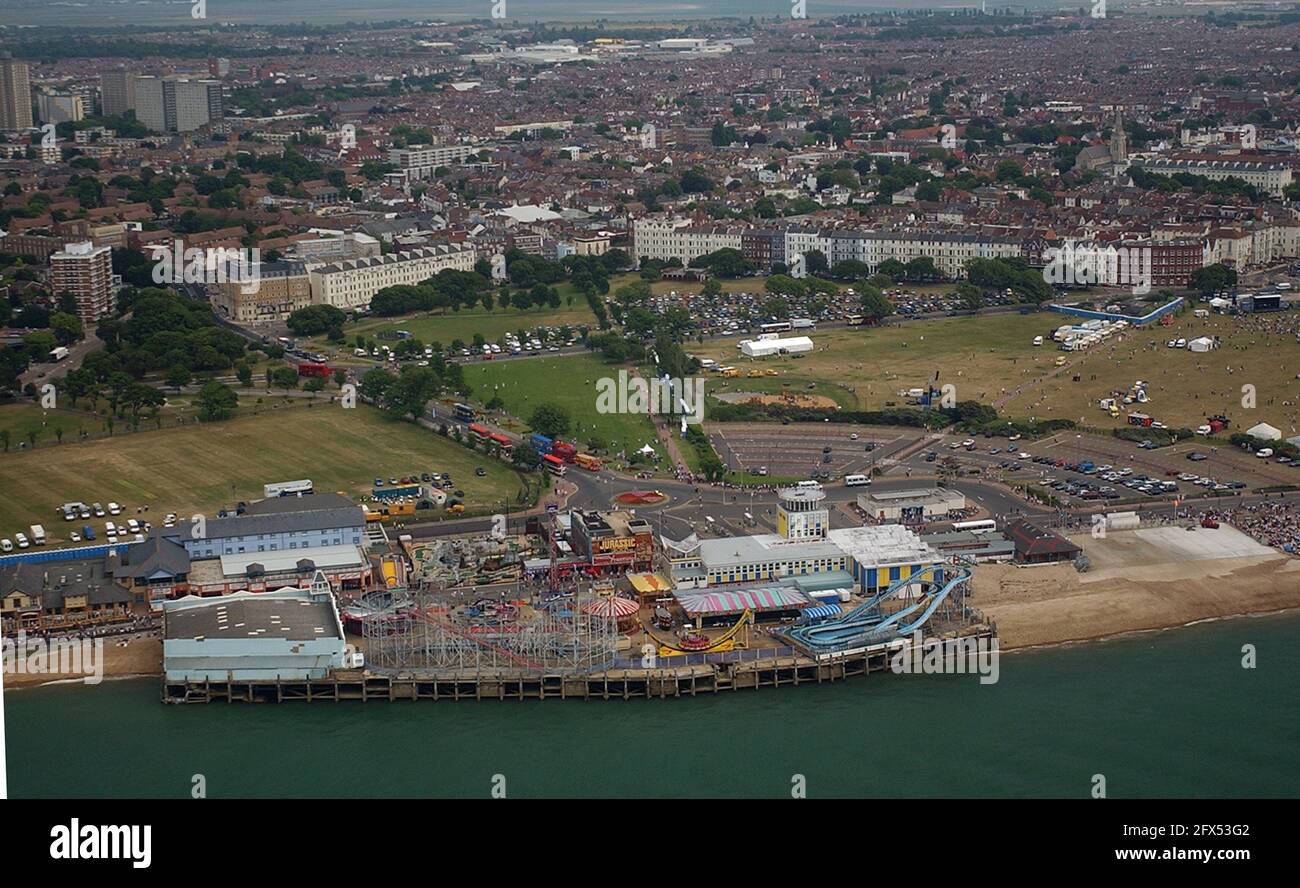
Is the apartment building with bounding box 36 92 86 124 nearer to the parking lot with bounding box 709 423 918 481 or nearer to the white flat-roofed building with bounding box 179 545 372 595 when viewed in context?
the parking lot with bounding box 709 423 918 481

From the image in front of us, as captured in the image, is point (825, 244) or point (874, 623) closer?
point (874, 623)

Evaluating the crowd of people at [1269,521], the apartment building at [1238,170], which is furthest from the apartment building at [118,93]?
the crowd of people at [1269,521]

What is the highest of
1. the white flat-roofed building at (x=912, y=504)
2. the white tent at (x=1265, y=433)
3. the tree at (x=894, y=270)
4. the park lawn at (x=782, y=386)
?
the tree at (x=894, y=270)

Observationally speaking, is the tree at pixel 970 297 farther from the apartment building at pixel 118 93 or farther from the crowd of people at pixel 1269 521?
the apartment building at pixel 118 93

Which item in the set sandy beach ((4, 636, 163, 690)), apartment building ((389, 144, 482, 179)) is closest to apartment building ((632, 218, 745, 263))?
apartment building ((389, 144, 482, 179))

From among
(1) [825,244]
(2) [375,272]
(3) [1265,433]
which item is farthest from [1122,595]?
(1) [825,244]

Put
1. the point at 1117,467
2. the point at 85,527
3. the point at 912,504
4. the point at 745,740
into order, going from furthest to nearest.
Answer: the point at 1117,467
the point at 912,504
the point at 85,527
the point at 745,740

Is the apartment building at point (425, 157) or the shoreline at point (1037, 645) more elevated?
the apartment building at point (425, 157)

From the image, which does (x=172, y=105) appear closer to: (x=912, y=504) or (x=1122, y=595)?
(x=912, y=504)
